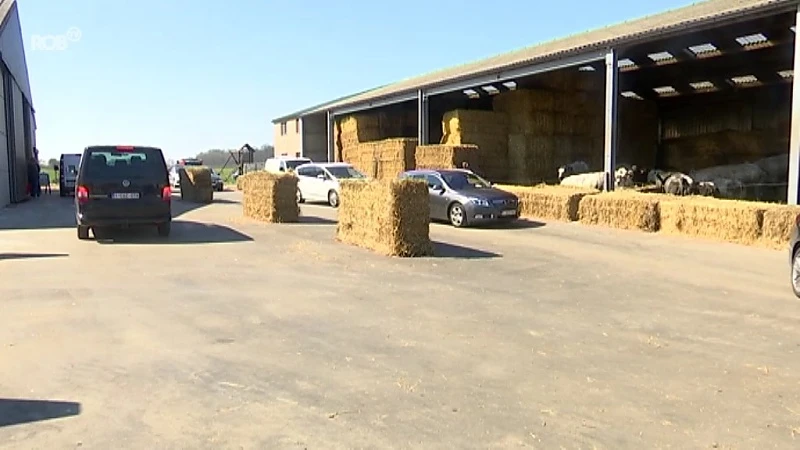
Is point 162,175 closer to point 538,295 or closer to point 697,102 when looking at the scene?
point 538,295

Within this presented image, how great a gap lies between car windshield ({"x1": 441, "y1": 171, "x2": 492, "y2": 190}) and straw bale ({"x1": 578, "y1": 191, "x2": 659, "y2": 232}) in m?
2.75

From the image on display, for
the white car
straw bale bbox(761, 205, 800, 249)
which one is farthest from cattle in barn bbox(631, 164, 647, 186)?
straw bale bbox(761, 205, 800, 249)

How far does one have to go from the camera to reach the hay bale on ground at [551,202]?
17.0m

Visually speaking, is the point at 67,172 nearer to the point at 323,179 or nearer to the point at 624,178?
the point at 323,179

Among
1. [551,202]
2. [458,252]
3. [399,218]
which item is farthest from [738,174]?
[399,218]

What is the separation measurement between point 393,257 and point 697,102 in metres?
28.2

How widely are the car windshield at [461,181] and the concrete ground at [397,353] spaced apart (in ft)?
20.8

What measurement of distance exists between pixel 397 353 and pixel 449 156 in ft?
64.8

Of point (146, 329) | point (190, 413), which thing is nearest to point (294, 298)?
point (146, 329)

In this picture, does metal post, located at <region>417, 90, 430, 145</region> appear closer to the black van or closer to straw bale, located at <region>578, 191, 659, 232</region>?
straw bale, located at <region>578, 191, 659, 232</region>

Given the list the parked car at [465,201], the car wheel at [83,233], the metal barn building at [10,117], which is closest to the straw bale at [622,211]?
the parked car at [465,201]

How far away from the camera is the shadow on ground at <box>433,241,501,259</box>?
1100cm

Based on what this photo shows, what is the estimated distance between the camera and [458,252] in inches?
452

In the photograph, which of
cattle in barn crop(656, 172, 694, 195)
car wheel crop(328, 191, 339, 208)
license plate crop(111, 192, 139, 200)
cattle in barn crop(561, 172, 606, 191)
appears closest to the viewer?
license plate crop(111, 192, 139, 200)
